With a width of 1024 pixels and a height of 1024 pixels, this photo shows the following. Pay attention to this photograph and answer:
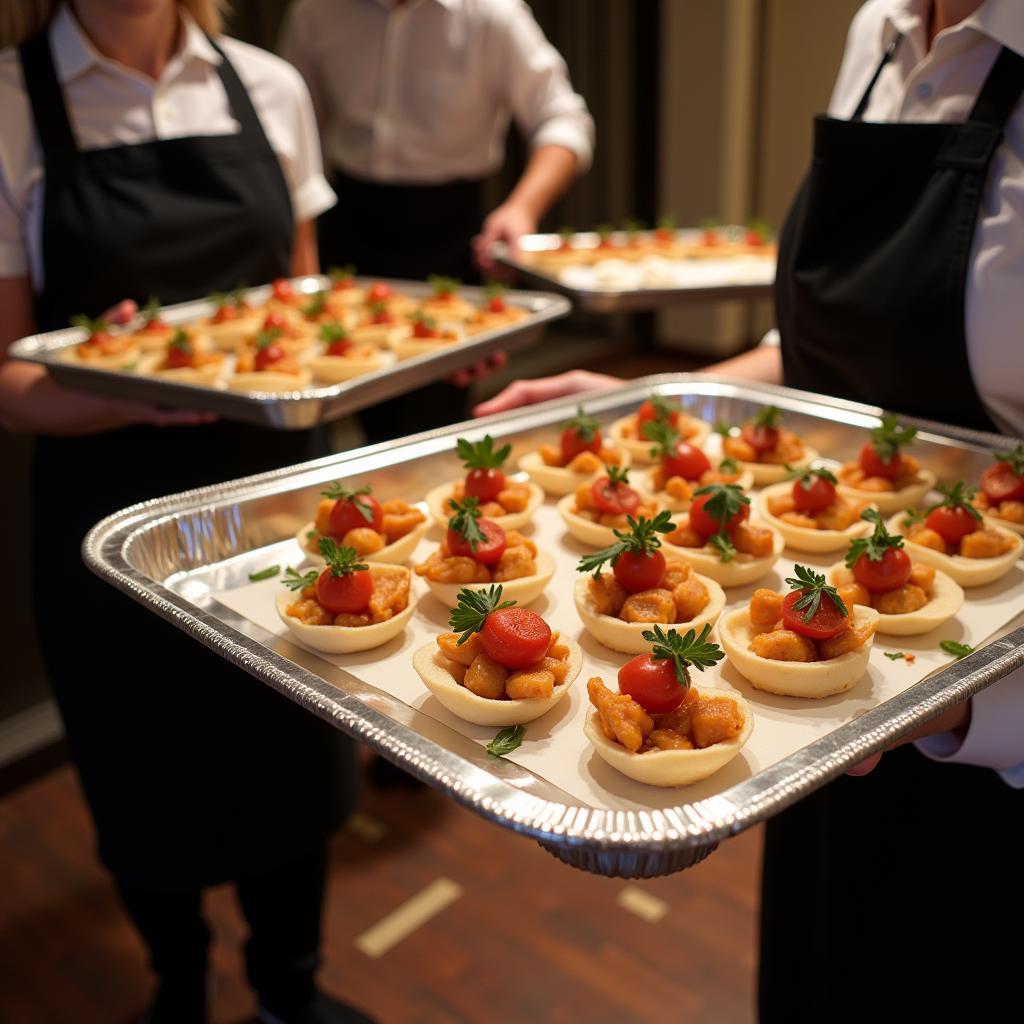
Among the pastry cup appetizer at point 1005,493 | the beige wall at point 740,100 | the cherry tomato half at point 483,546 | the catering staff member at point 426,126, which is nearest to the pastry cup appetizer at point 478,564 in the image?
the cherry tomato half at point 483,546

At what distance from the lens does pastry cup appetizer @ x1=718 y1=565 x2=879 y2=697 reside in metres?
1.47

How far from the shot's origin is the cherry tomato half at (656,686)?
132 cm

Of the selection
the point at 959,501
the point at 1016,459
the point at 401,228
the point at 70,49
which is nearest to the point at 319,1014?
the point at 959,501

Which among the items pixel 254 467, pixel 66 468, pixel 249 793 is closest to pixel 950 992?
pixel 249 793

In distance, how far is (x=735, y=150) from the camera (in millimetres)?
7660

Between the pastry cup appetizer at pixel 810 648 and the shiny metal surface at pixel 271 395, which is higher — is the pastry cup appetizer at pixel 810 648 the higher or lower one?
the lower one

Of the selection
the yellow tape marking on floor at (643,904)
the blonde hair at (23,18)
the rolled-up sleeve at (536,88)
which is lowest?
the yellow tape marking on floor at (643,904)

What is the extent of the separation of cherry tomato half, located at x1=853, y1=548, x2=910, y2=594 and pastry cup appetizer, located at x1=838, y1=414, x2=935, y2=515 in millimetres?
376

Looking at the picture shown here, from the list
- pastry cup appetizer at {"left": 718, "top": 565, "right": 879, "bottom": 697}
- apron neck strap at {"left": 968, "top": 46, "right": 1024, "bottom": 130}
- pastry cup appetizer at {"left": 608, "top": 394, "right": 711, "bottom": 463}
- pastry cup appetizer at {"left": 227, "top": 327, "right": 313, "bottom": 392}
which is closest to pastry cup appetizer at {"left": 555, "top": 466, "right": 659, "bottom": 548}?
pastry cup appetizer at {"left": 608, "top": 394, "right": 711, "bottom": 463}

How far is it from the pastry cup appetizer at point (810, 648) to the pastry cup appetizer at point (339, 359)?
5.24 feet

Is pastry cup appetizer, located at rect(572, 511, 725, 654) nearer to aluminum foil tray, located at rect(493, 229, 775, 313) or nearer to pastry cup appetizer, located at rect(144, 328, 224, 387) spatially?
pastry cup appetizer, located at rect(144, 328, 224, 387)

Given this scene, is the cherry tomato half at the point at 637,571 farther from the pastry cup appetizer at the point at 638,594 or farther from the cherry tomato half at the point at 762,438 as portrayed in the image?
the cherry tomato half at the point at 762,438

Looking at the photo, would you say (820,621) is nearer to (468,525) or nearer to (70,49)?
(468,525)

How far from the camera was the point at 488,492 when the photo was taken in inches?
80.3
